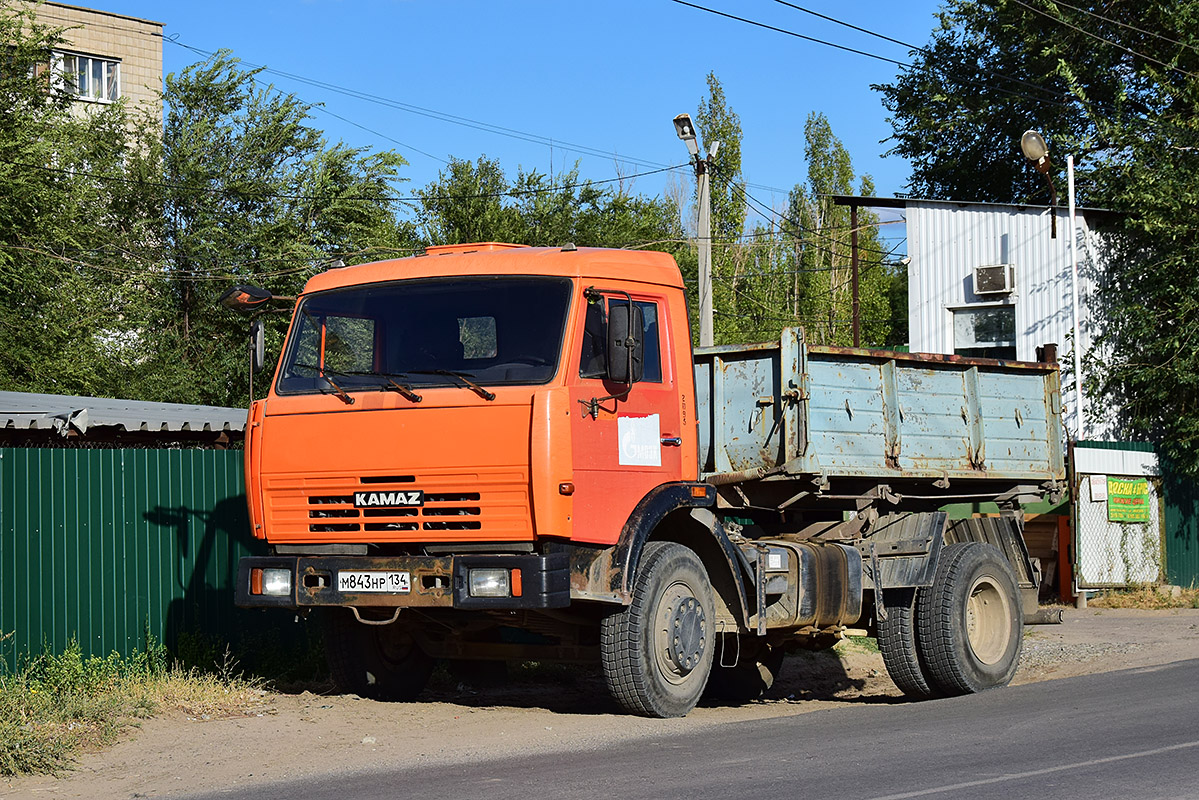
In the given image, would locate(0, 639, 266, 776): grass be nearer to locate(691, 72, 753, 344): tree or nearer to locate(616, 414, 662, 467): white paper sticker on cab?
locate(616, 414, 662, 467): white paper sticker on cab

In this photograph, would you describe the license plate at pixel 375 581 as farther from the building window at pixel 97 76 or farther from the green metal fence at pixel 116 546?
the building window at pixel 97 76

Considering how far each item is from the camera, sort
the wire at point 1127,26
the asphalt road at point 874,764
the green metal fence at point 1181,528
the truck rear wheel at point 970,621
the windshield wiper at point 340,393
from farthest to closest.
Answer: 1. the wire at point 1127,26
2. the green metal fence at point 1181,528
3. the truck rear wheel at point 970,621
4. the windshield wiper at point 340,393
5. the asphalt road at point 874,764

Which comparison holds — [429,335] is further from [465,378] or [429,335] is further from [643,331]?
[643,331]

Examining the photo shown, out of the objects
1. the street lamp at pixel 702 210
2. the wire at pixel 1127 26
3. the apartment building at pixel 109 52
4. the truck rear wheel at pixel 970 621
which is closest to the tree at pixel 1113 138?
the wire at pixel 1127 26

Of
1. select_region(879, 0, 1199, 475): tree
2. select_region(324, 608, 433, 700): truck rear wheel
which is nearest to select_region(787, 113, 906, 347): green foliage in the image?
select_region(879, 0, 1199, 475): tree

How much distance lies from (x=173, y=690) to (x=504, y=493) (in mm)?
3288

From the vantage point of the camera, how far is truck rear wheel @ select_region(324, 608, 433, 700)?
10.7m

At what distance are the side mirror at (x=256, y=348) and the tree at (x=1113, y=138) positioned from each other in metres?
16.9

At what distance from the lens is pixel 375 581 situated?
9.03 m

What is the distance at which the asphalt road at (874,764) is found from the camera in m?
6.86

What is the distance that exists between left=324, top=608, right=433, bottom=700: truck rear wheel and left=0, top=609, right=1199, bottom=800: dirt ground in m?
0.17

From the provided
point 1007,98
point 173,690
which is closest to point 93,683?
point 173,690

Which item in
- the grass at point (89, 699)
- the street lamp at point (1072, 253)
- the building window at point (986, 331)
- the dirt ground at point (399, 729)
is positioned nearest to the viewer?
the dirt ground at point (399, 729)

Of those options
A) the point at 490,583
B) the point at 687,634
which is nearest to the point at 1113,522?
the point at 687,634
